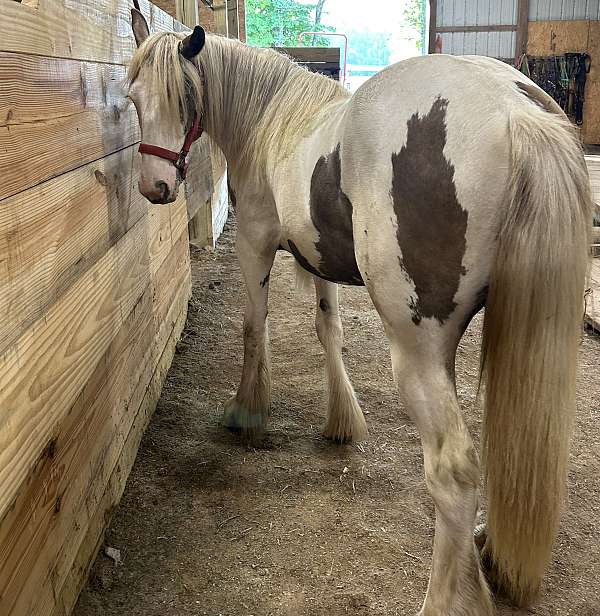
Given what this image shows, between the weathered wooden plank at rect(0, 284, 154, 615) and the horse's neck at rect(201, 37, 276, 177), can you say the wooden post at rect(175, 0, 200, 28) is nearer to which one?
the horse's neck at rect(201, 37, 276, 177)

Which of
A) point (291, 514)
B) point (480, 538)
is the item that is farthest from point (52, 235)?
point (480, 538)

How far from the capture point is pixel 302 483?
2166 mm

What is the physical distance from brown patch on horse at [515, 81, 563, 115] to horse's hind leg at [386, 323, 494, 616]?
529 mm

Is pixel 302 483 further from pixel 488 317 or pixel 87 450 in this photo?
pixel 488 317

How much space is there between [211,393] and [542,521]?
6.14 feet

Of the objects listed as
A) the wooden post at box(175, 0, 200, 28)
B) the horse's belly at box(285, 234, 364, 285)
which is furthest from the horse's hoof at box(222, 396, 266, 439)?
the wooden post at box(175, 0, 200, 28)

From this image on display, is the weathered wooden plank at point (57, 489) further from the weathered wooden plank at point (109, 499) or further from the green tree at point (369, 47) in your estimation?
the green tree at point (369, 47)

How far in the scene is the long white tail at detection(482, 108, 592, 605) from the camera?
1.15 m

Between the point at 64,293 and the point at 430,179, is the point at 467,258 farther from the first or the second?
the point at 64,293

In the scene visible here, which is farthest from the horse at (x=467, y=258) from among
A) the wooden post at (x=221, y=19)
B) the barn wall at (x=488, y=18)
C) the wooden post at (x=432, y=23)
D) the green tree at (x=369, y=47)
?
the green tree at (x=369, y=47)

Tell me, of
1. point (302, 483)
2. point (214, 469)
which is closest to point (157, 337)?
point (214, 469)

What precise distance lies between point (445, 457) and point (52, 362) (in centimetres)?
94

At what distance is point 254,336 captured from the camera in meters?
2.41

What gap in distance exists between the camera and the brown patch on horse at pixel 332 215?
58.0 inches
